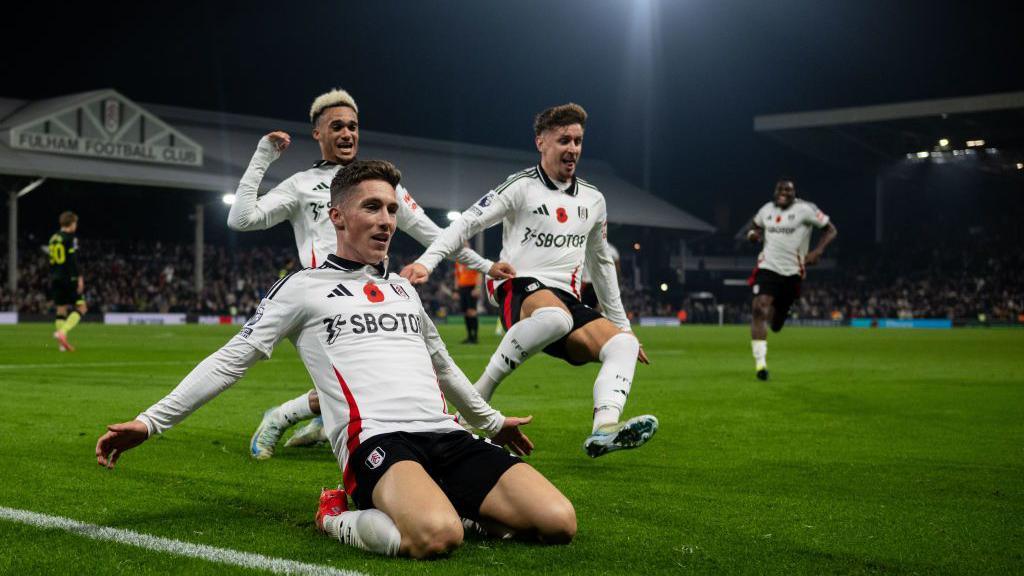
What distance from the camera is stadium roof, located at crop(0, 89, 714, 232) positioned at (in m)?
38.1

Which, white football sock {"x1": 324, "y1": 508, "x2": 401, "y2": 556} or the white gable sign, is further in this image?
the white gable sign

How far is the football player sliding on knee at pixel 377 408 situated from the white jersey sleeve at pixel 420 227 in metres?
1.91

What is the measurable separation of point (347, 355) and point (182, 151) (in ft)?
132

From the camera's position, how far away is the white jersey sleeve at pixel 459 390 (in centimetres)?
458

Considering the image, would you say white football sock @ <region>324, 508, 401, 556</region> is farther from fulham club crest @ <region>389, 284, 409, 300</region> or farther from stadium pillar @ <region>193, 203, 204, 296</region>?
stadium pillar @ <region>193, 203, 204, 296</region>

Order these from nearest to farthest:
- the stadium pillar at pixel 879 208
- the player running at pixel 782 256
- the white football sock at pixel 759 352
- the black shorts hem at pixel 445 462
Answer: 1. the black shorts hem at pixel 445 462
2. the white football sock at pixel 759 352
3. the player running at pixel 782 256
4. the stadium pillar at pixel 879 208

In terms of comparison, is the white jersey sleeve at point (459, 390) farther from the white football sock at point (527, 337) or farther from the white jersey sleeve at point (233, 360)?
the white football sock at point (527, 337)

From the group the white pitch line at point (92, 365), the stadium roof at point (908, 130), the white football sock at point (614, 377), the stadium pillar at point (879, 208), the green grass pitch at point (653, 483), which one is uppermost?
the stadium roof at point (908, 130)

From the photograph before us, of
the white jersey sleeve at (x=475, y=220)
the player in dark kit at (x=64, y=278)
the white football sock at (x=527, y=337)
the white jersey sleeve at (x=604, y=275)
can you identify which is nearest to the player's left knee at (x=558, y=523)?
the white football sock at (x=527, y=337)

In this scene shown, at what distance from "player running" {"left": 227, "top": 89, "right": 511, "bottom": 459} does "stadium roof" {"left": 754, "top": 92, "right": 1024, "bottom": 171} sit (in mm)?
42393

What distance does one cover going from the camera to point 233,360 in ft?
13.4

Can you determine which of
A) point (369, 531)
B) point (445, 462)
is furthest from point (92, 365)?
point (369, 531)

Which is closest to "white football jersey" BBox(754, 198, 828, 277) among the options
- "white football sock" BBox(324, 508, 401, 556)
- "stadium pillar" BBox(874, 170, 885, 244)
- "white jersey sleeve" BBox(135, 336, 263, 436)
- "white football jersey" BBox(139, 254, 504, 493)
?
"white football jersey" BBox(139, 254, 504, 493)

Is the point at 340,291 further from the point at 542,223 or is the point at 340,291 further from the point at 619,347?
the point at 542,223
